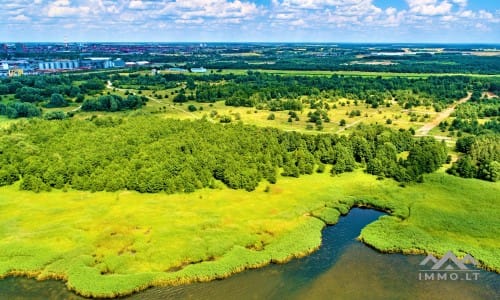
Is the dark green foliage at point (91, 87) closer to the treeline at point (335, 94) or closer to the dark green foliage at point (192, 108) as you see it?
the treeline at point (335, 94)

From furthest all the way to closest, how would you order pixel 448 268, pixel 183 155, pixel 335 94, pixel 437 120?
1. pixel 335 94
2. pixel 437 120
3. pixel 183 155
4. pixel 448 268

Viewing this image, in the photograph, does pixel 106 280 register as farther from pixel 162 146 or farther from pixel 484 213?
pixel 484 213

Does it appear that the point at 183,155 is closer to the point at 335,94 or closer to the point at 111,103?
the point at 111,103

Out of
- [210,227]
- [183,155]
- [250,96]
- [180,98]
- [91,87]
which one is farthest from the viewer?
[91,87]

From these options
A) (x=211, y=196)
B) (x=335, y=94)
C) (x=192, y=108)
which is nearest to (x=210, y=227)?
(x=211, y=196)

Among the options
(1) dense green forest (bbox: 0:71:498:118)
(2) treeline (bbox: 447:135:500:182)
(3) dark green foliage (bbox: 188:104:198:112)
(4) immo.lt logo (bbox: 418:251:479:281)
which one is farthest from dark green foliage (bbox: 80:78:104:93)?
(4) immo.lt logo (bbox: 418:251:479:281)

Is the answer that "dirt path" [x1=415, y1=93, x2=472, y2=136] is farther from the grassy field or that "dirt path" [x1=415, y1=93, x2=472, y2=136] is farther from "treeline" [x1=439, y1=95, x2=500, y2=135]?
the grassy field
